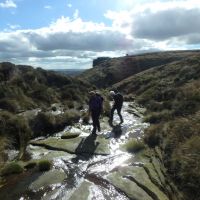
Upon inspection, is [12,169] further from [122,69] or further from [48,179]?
[122,69]

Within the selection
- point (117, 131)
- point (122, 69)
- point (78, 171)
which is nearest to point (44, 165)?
point (78, 171)

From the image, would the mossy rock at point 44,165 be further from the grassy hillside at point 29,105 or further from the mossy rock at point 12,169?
the grassy hillside at point 29,105

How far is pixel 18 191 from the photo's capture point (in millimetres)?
11859

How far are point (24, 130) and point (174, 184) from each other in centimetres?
980

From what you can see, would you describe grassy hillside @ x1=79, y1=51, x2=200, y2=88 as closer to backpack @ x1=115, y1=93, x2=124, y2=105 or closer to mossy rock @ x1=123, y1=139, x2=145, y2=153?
backpack @ x1=115, y1=93, x2=124, y2=105

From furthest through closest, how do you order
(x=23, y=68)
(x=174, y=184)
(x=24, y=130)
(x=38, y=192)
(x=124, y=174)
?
(x=23, y=68)
(x=24, y=130)
(x=124, y=174)
(x=174, y=184)
(x=38, y=192)

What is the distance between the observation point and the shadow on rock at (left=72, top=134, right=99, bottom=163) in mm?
16000

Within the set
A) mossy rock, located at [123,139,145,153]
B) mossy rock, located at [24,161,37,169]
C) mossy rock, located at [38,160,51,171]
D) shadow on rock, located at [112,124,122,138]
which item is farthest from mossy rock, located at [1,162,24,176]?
shadow on rock, located at [112,124,122,138]

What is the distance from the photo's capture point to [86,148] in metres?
17.3

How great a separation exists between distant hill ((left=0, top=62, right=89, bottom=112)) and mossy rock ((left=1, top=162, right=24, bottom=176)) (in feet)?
44.7

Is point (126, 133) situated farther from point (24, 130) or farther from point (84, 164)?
point (84, 164)

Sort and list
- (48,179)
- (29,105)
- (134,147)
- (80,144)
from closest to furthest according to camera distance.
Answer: (48,179) < (134,147) < (80,144) < (29,105)

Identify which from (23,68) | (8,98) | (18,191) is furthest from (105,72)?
(18,191)

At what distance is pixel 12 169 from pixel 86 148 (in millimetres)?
4446
